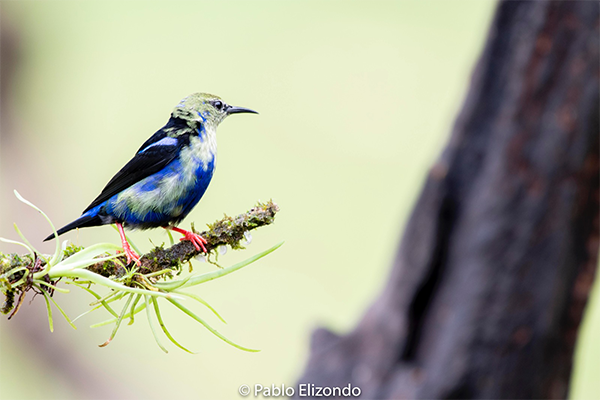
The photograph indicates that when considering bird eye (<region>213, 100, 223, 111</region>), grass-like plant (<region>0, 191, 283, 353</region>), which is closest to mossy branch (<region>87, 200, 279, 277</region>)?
grass-like plant (<region>0, 191, 283, 353</region>)

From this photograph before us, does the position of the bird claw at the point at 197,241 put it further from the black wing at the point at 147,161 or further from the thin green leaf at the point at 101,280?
the black wing at the point at 147,161

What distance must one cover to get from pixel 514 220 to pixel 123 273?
13.2 feet

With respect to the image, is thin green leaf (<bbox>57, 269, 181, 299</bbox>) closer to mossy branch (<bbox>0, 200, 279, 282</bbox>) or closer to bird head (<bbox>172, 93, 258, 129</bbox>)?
mossy branch (<bbox>0, 200, 279, 282</bbox>)

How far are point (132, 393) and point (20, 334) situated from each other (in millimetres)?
2829

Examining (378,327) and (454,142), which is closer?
(454,142)

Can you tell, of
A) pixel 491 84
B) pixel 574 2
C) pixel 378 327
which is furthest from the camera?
pixel 378 327

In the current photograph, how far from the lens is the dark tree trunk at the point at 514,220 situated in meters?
4.58

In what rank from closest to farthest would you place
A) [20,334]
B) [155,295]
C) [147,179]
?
[155,295] < [147,179] < [20,334]

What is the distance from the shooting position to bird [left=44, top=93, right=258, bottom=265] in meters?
2.10

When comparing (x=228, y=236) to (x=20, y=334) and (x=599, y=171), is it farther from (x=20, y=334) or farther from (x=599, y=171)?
(x=20, y=334)

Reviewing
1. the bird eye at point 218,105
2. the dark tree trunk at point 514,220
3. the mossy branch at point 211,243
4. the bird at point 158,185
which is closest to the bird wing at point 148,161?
the bird at point 158,185

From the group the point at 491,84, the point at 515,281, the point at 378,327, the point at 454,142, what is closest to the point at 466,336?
the point at 515,281

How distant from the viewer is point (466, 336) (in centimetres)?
475

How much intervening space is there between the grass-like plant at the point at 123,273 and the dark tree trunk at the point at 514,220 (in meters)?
3.76
